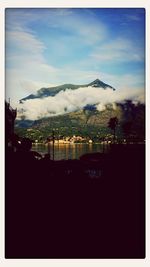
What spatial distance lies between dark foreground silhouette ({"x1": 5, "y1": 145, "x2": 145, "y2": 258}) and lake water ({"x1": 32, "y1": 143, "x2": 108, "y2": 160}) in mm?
64

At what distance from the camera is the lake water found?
4.05m

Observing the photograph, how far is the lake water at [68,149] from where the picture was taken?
405cm

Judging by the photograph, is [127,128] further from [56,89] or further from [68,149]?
[56,89]

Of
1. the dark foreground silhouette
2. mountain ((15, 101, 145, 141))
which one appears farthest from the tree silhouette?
the dark foreground silhouette

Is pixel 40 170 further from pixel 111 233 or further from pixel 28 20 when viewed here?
pixel 28 20

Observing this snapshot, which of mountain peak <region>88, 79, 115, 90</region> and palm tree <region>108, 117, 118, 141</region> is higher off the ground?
mountain peak <region>88, 79, 115, 90</region>

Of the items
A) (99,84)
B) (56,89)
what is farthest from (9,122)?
(99,84)

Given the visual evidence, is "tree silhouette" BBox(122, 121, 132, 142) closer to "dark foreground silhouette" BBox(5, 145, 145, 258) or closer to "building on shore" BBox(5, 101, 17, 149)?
"dark foreground silhouette" BBox(5, 145, 145, 258)

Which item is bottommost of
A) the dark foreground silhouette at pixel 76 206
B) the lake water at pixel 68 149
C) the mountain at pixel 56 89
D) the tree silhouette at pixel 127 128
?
the dark foreground silhouette at pixel 76 206

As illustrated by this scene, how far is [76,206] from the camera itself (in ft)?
Answer: 13.1

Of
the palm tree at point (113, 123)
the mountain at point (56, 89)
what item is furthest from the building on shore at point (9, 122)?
the palm tree at point (113, 123)

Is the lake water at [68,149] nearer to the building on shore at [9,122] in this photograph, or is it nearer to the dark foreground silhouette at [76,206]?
the dark foreground silhouette at [76,206]

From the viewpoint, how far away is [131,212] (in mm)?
3941

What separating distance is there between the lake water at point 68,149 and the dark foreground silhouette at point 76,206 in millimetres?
64
